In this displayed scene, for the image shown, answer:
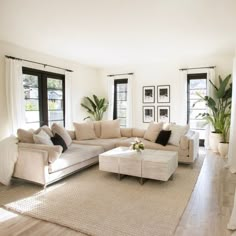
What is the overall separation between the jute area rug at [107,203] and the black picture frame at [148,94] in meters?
3.55

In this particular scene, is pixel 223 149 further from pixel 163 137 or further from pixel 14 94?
pixel 14 94

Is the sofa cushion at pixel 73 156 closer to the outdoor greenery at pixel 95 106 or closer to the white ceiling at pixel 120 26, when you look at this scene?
the white ceiling at pixel 120 26

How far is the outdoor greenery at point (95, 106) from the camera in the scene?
7211 millimetres

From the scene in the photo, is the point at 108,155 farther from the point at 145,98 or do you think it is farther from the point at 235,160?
the point at 145,98

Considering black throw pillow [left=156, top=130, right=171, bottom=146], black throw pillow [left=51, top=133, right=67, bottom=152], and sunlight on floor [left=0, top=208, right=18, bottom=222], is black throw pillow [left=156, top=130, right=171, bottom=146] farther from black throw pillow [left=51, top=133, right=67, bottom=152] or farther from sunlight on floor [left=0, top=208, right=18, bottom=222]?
sunlight on floor [left=0, top=208, right=18, bottom=222]

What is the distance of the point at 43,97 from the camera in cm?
567

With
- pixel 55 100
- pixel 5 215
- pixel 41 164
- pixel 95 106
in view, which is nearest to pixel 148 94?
pixel 95 106

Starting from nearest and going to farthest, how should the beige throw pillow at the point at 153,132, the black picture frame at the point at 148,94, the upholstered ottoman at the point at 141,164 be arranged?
1. the upholstered ottoman at the point at 141,164
2. the beige throw pillow at the point at 153,132
3. the black picture frame at the point at 148,94

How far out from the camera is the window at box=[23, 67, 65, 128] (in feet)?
17.4

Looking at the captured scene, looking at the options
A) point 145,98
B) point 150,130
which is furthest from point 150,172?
point 145,98

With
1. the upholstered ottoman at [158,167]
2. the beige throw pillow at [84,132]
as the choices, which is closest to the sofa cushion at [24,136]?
the beige throw pillow at [84,132]

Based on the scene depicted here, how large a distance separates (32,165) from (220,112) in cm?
481

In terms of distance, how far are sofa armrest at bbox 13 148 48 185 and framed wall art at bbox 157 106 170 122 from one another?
14.7 feet

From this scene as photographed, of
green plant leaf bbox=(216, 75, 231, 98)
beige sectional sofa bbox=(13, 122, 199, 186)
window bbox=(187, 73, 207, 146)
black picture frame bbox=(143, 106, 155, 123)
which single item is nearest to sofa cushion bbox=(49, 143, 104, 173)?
beige sectional sofa bbox=(13, 122, 199, 186)
